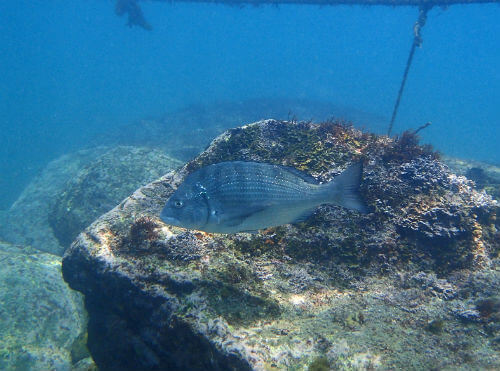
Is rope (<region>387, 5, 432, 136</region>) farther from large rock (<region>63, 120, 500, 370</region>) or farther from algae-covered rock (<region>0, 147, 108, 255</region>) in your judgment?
algae-covered rock (<region>0, 147, 108, 255</region>)

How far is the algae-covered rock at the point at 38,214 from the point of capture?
39.4 ft

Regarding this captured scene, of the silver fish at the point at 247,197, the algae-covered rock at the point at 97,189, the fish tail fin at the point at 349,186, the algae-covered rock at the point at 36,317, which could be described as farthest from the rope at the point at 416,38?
the algae-covered rock at the point at 36,317

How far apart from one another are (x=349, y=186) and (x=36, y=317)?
715cm

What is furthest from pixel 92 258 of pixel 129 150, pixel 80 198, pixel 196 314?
pixel 129 150

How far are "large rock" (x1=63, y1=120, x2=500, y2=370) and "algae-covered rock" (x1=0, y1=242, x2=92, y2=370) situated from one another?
3.19 metres

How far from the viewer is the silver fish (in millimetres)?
2350

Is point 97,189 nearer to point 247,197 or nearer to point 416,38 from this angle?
point 247,197

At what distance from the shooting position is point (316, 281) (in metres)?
3.06

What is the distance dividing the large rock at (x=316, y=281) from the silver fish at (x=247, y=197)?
82 centimetres

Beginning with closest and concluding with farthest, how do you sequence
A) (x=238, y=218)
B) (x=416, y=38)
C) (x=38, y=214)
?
(x=238, y=218) < (x=416, y=38) < (x=38, y=214)

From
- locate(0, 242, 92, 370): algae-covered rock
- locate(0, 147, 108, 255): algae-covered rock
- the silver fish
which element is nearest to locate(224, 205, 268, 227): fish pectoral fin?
the silver fish

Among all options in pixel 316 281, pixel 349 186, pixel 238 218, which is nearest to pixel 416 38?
pixel 349 186

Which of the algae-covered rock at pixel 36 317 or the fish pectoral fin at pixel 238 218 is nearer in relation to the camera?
the fish pectoral fin at pixel 238 218

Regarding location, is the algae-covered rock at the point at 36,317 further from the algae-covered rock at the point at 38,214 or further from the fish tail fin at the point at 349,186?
the fish tail fin at the point at 349,186
